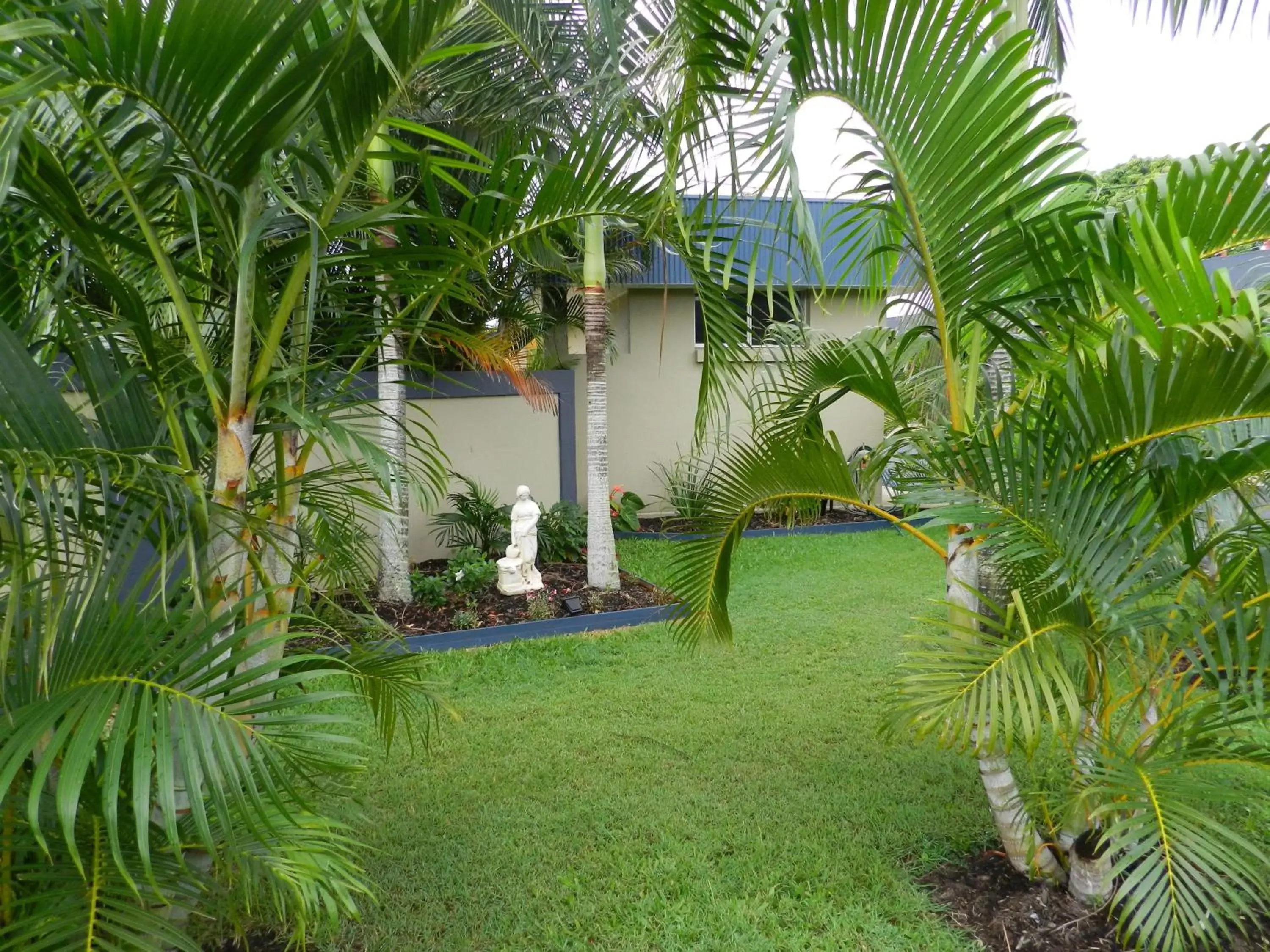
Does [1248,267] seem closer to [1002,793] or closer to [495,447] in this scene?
[1002,793]

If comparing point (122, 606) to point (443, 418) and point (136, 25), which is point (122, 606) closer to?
point (136, 25)

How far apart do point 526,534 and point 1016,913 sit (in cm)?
465

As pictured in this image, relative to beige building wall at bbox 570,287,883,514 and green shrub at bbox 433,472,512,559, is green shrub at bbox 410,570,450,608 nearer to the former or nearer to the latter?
green shrub at bbox 433,472,512,559

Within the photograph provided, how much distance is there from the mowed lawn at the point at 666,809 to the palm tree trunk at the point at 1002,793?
0.79 feet

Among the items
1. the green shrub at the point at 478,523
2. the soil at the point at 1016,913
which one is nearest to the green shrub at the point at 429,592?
the green shrub at the point at 478,523

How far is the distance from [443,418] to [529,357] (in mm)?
1028

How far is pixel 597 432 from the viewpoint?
7.21m

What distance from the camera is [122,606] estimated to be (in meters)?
1.64

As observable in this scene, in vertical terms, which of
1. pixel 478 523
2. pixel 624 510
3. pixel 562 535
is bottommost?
pixel 562 535

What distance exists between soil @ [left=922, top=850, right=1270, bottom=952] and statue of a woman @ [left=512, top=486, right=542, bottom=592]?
430 cm

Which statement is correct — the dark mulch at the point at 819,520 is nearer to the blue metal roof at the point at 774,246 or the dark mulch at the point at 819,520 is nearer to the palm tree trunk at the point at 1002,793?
the blue metal roof at the point at 774,246

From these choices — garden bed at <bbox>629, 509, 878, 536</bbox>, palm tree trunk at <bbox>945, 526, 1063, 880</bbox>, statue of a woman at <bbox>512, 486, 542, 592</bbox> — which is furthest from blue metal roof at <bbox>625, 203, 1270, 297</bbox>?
garden bed at <bbox>629, 509, 878, 536</bbox>

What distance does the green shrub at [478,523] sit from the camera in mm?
7641

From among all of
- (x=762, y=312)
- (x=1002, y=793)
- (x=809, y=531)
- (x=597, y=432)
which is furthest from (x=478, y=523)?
(x=1002, y=793)
